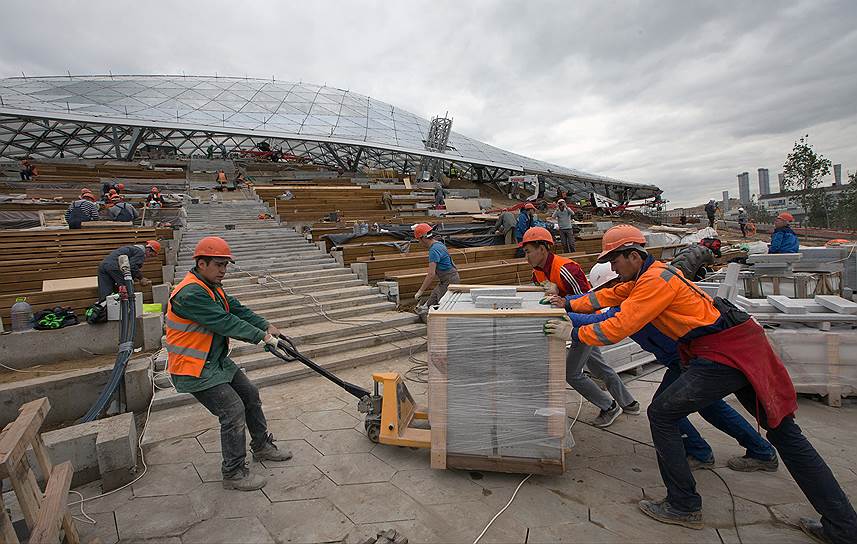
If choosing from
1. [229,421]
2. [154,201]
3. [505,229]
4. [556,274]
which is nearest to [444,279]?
[556,274]

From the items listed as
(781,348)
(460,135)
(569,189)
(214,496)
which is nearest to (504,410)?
(214,496)

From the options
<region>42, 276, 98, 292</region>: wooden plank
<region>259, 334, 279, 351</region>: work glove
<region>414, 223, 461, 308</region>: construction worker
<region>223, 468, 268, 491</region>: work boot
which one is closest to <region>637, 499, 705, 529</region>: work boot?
<region>223, 468, 268, 491</region>: work boot

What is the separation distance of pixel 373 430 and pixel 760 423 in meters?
2.46

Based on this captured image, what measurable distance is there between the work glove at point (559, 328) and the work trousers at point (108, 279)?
613 centimetres

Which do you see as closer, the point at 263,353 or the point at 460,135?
the point at 263,353

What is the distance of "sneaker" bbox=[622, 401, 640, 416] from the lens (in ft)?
11.6

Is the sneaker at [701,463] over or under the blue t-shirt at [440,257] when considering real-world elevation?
under

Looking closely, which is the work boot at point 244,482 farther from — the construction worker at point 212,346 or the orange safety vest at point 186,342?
the orange safety vest at point 186,342

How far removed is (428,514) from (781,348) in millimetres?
3622

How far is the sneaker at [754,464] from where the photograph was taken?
2686 millimetres

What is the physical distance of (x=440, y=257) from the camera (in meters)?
6.07

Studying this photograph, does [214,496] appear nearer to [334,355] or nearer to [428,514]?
[428,514]

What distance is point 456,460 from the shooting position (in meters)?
2.67

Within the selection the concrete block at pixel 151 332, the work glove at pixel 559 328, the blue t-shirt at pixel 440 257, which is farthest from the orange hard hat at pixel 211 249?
the blue t-shirt at pixel 440 257
